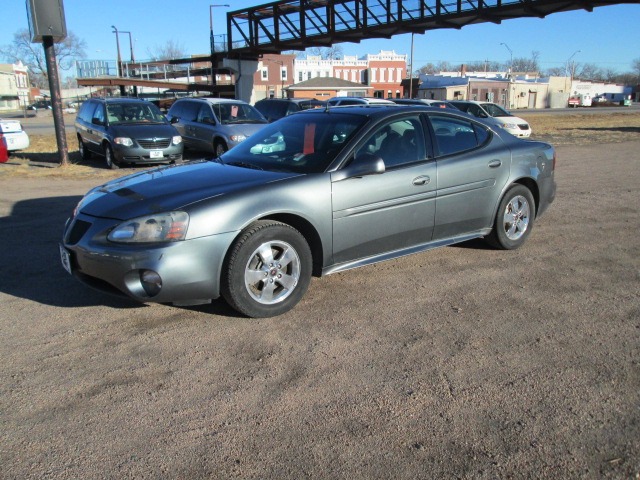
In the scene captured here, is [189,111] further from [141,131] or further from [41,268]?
[41,268]

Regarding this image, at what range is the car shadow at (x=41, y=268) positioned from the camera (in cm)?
445

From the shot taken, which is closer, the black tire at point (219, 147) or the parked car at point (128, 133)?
the parked car at point (128, 133)

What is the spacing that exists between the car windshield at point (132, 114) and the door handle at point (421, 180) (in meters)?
10.2

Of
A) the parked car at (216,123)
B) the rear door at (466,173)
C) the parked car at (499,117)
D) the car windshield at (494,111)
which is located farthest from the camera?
the car windshield at (494,111)

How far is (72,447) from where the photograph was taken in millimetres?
2641

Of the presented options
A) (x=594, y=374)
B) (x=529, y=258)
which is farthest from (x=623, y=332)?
(x=529, y=258)

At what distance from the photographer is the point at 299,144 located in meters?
4.91

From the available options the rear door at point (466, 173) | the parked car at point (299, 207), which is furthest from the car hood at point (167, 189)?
the rear door at point (466, 173)

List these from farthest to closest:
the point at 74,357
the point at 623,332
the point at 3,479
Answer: the point at 623,332
the point at 74,357
the point at 3,479

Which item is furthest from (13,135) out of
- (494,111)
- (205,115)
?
(494,111)

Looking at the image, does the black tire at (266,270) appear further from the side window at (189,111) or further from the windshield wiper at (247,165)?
the side window at (189,111)

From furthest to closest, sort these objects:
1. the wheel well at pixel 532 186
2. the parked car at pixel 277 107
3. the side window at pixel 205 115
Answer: the parked car at pixel 277 107
the side window at pixel 205 115
the wheel well at pixel 532 186

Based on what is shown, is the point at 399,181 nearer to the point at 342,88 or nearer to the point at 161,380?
the point at 161,380

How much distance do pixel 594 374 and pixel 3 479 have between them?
10.6ft
